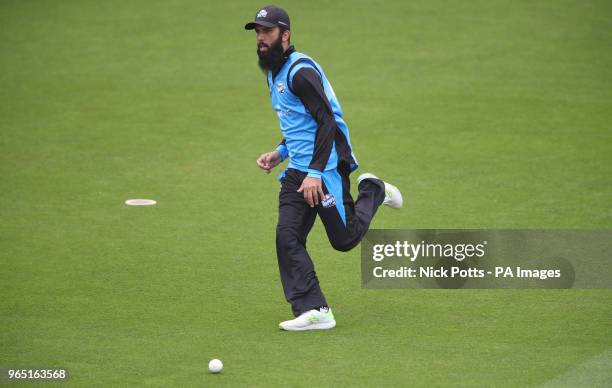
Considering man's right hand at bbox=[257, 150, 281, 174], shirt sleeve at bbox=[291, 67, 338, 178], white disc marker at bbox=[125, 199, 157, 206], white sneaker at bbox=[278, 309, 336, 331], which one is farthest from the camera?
white disc marker at bbox=[125, 199, 157, 206]

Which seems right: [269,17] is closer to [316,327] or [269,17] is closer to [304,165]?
[304,165]

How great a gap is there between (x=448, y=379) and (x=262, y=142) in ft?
22.3

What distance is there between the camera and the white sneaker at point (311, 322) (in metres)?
7.22

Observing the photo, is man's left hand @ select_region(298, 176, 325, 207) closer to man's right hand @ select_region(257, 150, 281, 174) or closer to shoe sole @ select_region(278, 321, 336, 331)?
man's right hand @ select_region(257, 150, 281, 174)

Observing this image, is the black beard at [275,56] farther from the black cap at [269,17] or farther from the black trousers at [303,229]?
the black trousers at [303,229]

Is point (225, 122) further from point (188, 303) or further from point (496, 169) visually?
point (188, 303)

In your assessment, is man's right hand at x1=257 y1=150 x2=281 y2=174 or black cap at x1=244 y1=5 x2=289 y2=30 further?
Result: man's right hand at x1=257 y1=150 x2=281 y2=174

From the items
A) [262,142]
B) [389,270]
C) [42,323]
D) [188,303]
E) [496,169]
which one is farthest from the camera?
[262,142]

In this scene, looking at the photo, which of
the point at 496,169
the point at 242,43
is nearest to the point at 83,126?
the point at 242,43

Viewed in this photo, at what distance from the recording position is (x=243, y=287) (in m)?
8.31

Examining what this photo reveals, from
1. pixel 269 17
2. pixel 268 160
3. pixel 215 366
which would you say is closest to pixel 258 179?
pixel 268 160

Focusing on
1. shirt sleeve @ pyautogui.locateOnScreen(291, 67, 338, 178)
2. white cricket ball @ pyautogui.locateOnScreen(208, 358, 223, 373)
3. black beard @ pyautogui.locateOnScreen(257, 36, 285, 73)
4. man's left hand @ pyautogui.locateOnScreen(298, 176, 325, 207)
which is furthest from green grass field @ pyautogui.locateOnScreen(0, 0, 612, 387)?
black beard @ pyautogui.locateOnScreen(257, 36, 285, 73)

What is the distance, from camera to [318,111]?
697cm

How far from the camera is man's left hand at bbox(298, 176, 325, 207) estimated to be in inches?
275
